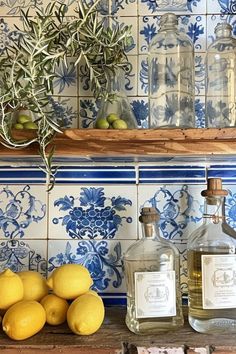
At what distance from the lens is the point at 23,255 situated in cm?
104

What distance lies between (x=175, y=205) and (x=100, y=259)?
0.19 m

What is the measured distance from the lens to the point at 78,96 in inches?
41.0

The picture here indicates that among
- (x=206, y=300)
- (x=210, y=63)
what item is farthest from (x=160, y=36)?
(x=206, y=300)

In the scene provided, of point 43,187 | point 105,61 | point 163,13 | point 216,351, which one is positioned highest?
point 163,13

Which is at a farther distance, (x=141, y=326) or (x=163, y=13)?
(x=163, y=13)

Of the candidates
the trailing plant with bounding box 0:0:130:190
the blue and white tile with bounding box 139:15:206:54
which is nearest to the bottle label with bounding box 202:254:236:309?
the trailing plant with bounding box 0:0:130:190

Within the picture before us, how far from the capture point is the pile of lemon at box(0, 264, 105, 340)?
0.82 metres

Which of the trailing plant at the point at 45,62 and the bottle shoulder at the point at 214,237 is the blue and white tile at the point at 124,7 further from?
the bottle shoulder at the point at 214,237

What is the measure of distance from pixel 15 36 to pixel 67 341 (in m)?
0.61

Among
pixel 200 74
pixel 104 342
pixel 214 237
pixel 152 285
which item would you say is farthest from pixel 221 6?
pixel 104 342

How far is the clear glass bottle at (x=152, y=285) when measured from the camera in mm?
863

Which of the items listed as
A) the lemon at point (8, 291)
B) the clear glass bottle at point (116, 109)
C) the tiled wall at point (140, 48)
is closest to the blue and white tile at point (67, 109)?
the tiled wall at point (140, 48)

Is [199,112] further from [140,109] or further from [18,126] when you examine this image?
[18,126]

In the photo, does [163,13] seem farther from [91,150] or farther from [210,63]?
[91,150]
